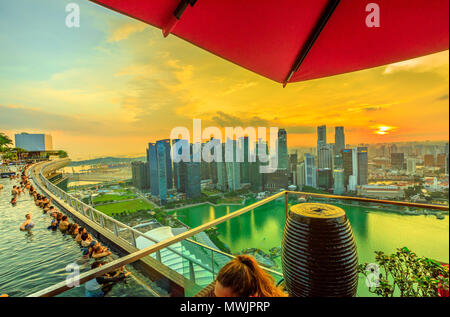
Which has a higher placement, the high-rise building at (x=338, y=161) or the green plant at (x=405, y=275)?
the high-rise building at (x=338, y=161)

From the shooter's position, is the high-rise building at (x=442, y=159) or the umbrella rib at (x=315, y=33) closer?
the umbrella rib at (x=315, y=33)

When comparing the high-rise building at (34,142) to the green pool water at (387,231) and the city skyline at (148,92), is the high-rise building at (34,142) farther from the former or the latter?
the green pool water at (387,231)

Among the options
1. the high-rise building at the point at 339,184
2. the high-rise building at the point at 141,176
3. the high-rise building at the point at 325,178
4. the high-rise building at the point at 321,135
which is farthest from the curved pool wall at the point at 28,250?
the high-rise building at the point at 321,135

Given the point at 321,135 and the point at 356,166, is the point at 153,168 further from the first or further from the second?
the point at 356,166

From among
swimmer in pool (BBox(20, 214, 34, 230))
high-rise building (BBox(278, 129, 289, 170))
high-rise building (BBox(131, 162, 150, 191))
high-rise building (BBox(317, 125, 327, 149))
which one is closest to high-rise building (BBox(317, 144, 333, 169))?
high-rise building (BBox(317, 125, 327, 149))

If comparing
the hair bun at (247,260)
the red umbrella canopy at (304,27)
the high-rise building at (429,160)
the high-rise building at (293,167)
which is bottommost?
the hair bun at (247,260)

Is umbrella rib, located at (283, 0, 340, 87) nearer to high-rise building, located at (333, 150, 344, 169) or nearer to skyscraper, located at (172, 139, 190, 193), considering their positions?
high-rise building, located at (333, 150, 344, 169)

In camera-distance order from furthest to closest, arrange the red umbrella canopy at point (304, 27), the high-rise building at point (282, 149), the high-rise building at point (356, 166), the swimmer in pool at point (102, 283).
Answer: the high-rise building at point (282, 149)
the high-rise building at point (356, 166)
the red umbrella canopy at point (304, 27)
the swimmer in pool at point (102, 283)
